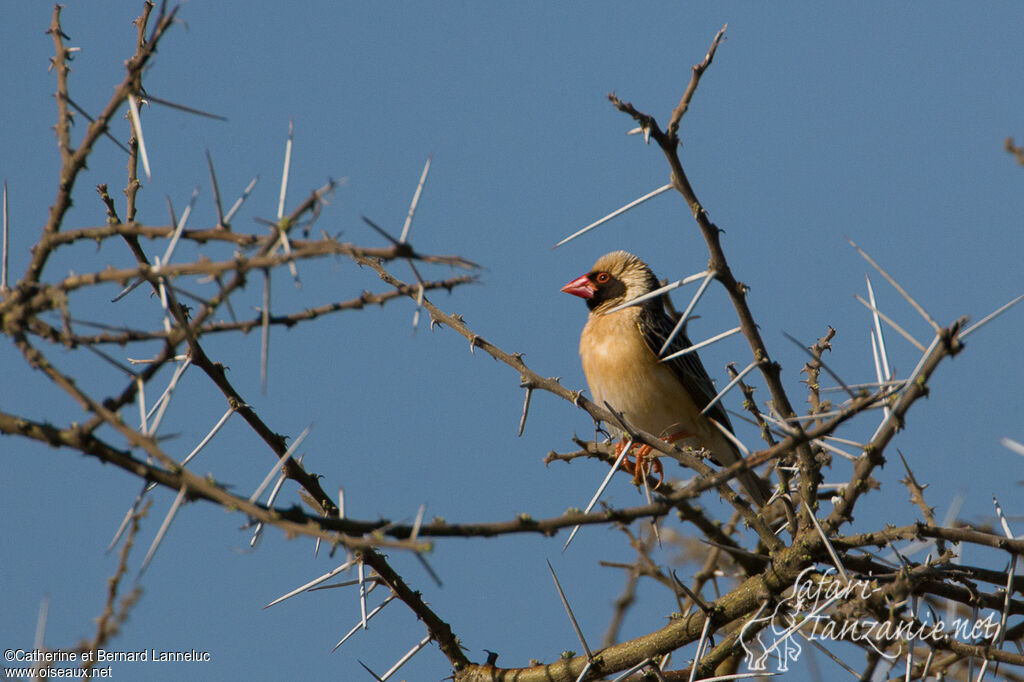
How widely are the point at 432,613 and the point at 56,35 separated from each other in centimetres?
270

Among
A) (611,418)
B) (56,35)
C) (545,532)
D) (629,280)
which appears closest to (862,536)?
(611,418)

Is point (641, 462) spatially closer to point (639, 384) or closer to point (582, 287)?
point (639, 384)

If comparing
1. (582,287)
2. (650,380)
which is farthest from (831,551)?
(582,287)

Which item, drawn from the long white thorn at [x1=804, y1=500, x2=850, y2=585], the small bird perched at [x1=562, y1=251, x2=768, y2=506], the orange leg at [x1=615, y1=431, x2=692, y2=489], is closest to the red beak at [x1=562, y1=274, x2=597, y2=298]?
the small bird perched at [x1=562, y1=251, x2=768, y2=506]

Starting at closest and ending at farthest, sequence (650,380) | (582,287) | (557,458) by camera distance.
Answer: (557,458) → (650,380) → (582,287)

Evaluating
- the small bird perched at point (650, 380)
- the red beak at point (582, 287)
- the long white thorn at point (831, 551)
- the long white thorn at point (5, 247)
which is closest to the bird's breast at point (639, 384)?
the small bird perched at point (650, 380)

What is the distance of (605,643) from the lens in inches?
219

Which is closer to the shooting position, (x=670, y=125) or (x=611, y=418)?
(x=670, y=125)

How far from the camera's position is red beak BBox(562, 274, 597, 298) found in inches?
328

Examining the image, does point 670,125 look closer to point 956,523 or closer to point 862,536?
point 862,536

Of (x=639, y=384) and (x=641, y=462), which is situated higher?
(x=639, y=384)

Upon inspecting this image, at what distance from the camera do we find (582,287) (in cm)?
834

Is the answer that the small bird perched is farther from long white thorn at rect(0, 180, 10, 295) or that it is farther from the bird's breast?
long white thorn at rect(0, 180, 10, 295)

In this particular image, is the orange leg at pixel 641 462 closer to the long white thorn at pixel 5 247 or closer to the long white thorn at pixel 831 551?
the long white thorn at pixel 831 551
